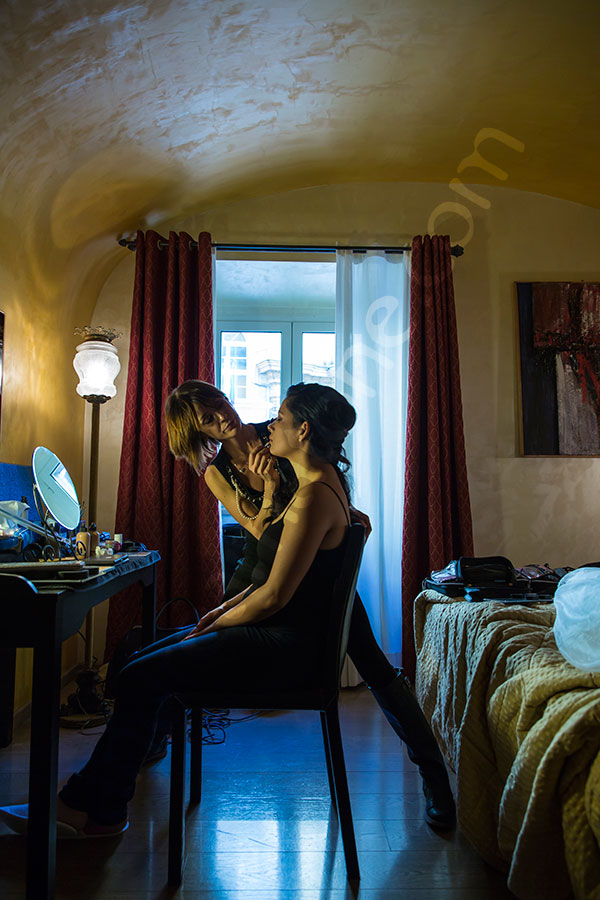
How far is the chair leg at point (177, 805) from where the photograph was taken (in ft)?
4.70

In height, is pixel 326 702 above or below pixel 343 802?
above

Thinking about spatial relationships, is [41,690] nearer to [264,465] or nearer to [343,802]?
[343,802]

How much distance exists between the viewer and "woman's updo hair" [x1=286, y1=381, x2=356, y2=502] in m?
1.69

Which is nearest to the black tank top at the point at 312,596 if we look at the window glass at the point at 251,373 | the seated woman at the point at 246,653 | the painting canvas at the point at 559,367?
the seated woman at the point at 246,653

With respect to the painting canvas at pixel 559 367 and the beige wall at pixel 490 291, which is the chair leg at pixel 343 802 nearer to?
the beige wall at pixel 490 291

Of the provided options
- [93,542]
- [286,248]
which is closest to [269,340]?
[286,248]

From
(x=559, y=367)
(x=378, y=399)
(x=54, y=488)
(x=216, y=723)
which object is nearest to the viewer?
(x=54, y=488)

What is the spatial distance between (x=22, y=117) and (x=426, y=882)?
2.70 m

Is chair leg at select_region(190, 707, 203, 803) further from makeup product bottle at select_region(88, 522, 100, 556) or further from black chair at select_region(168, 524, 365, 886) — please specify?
makeup product bottle at select_region(88, 522, 100, 556)

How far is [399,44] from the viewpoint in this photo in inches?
92.0

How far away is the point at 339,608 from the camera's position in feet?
4.99

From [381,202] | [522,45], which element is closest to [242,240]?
[381,202]

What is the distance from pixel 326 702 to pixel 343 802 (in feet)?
0.78

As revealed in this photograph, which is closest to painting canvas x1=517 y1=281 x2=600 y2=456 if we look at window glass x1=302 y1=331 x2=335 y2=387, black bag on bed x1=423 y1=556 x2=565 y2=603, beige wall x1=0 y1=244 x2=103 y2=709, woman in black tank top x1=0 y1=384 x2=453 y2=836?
window glass x1=302 y1=331 x2=335 y2=387
